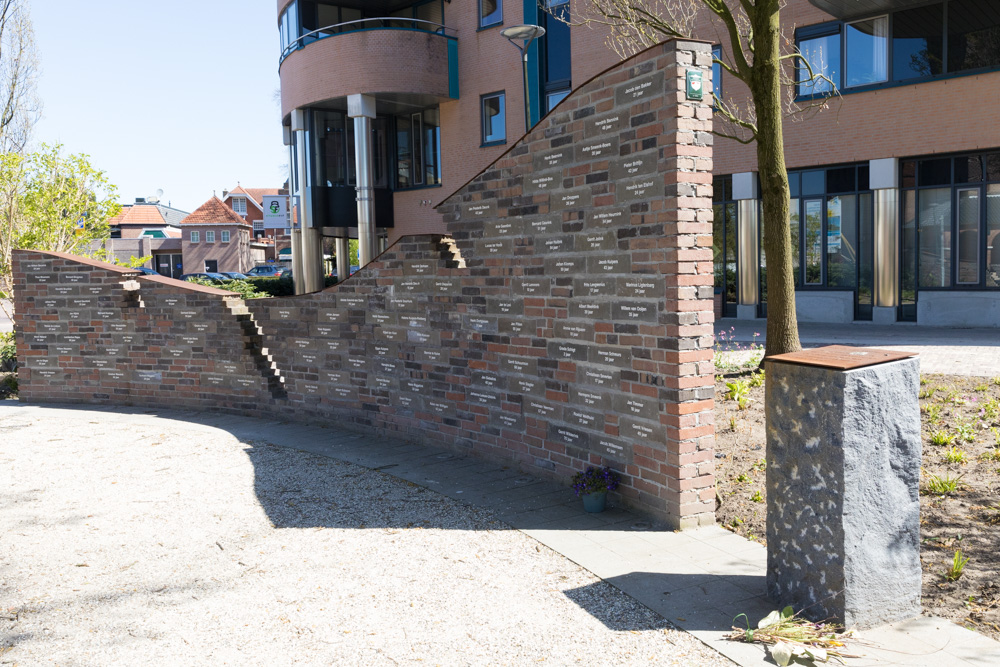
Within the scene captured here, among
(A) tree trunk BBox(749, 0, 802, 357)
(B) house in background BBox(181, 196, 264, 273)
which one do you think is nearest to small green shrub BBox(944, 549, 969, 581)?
(A) tree trunk BBox(749, 0, 802, 357)

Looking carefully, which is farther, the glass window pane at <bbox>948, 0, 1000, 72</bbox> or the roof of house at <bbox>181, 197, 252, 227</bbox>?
the roof of house at <bbox>181, 197, 252, 227</bbox>

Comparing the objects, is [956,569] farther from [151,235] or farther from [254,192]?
[254,192]

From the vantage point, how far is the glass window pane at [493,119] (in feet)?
80.1

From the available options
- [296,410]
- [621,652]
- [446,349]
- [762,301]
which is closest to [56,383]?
[296,410]

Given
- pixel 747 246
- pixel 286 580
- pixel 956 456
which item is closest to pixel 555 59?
pixel 747 246

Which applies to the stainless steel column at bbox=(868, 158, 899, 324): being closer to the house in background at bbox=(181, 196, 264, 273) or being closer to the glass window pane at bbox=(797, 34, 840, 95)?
the glass window pane at bbox=(797, 34, 840, 95)

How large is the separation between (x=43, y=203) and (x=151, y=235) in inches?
2849

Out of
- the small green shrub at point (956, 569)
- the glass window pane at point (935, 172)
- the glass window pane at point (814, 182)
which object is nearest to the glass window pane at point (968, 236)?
the glass window pane at point (935, 172)

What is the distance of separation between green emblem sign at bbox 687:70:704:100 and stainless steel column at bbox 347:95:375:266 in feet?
65.4

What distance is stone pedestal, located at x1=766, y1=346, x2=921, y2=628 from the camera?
3.92 m

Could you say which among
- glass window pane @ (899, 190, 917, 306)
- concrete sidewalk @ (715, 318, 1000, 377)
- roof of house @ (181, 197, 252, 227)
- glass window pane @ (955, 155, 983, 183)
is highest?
roof of house @ (181, 197, 252, 227)

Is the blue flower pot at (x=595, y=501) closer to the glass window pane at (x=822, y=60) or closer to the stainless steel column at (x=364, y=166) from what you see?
the glass window pane at (x=822, y=60)

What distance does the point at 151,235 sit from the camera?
8362cm

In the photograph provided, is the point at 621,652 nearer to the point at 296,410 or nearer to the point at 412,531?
the point at 412,531
